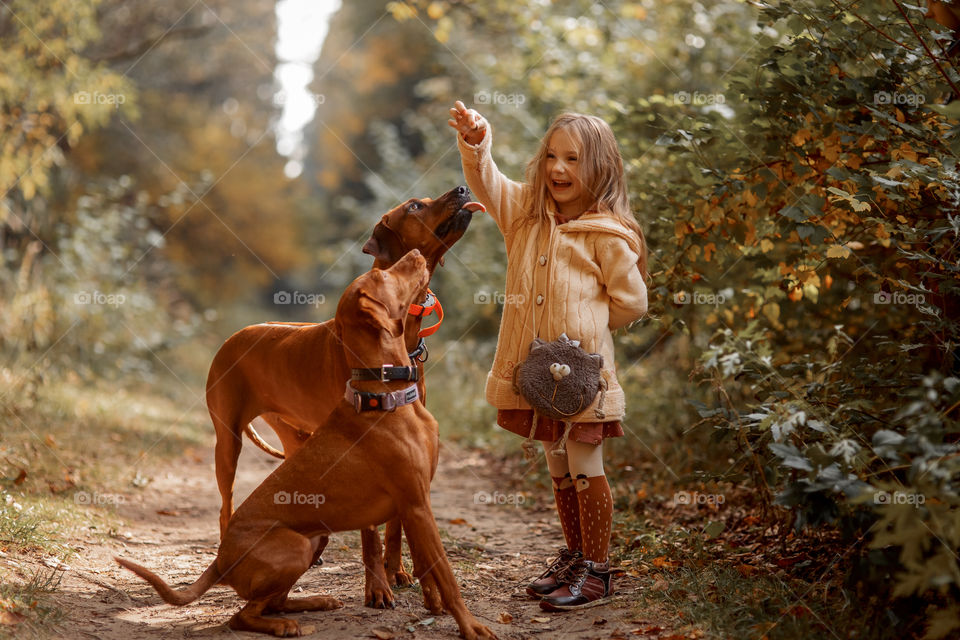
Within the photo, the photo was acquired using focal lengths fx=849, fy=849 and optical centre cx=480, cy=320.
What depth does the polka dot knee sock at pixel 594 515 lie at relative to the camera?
4.22 m

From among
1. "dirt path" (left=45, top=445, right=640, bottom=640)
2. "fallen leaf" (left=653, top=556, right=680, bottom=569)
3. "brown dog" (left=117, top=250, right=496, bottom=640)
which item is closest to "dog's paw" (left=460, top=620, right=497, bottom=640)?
"brown dog" (left=117, top=250, right=496, bottom=640)

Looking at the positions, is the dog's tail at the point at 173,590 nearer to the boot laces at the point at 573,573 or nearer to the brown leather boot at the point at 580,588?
the brown leather boot at the point at 580,588

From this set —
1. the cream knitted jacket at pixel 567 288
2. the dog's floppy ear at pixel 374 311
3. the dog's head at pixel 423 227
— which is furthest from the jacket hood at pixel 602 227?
the dog's floppy ear at pixel 374 311

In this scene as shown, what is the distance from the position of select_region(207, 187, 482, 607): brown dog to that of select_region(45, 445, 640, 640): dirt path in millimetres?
338

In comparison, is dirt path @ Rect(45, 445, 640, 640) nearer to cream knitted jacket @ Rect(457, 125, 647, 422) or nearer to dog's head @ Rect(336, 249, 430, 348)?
cream knitted jacket @ Rect(457, 125, 647, 422)

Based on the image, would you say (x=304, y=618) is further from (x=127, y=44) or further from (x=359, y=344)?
(x=127, y=44)

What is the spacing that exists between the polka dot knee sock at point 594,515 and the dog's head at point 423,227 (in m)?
1.36

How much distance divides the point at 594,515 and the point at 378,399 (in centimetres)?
131

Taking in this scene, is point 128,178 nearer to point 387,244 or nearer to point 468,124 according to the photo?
point 387,244

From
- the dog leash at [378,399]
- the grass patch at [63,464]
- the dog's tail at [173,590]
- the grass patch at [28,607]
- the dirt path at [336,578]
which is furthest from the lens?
the grass patch at [63,464]

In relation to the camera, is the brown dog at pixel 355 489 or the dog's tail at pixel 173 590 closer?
the dog's tail at pixel 173 590

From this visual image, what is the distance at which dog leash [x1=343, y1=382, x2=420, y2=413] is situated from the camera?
368 centimetres

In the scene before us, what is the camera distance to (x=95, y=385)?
396 inches

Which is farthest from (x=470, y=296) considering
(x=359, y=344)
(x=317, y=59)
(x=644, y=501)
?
(x=317, y=59)
